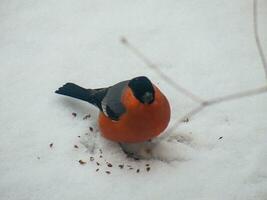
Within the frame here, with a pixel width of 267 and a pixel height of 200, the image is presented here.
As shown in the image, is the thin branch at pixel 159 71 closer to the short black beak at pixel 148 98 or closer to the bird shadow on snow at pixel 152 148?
the bird shadow on snow at pixel 152 148

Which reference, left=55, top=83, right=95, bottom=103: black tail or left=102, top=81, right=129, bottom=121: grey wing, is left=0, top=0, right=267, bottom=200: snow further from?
left=102, top=81, right=129, bottom=121: grey wing

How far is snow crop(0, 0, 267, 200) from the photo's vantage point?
2492 millimetres

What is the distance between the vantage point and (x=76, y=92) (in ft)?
9.20

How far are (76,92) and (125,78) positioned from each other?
0.43 m

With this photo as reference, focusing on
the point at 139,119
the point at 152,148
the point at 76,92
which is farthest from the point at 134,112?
the point at 76,92

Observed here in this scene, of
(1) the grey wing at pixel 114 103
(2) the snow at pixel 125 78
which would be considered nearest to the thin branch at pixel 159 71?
(2) the snow at pixel 125 78

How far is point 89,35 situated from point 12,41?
577mm

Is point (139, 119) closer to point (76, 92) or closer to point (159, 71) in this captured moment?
point (76, 92)

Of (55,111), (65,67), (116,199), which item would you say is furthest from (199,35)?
(116,199)

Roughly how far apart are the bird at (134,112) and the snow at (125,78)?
8.3 inches

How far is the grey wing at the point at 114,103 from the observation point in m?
A: 2.48

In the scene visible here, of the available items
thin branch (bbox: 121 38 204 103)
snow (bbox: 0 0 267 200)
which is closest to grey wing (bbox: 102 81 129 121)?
snow (bbox: 0 0 267 200)

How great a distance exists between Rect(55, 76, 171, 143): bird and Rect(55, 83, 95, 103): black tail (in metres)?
0.16

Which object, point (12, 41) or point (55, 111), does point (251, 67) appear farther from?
point (12, 41)
